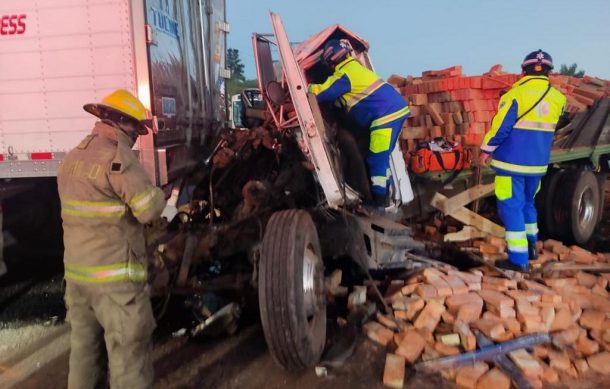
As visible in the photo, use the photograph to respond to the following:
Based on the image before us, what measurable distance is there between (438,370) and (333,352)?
73cm

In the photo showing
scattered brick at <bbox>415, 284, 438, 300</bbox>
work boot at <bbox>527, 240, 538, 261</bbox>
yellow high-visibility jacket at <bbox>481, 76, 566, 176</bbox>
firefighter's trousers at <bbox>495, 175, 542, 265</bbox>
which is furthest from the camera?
work boot at <bbox>527, 240, 538, 261</bbox>

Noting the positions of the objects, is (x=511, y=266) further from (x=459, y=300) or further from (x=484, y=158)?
(x=459, y=300)

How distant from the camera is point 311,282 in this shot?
3.37 metres

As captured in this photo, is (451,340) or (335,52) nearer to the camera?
(451,340)

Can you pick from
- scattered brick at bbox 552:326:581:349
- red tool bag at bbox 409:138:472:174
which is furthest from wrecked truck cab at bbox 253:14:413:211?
scattered brick at bbox 552:326:581:349

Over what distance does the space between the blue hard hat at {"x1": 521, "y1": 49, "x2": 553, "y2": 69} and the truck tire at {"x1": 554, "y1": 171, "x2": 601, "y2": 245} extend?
212cm

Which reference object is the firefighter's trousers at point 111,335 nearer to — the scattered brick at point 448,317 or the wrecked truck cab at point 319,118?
the wrecked truck cab at point 319,118

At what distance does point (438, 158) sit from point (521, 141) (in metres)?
0.75

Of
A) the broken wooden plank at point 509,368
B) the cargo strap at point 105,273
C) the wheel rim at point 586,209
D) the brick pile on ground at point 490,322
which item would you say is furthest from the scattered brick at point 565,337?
the wheel rim at point 586,209

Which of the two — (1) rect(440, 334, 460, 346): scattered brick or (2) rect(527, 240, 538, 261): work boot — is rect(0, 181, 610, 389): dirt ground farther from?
(2) rect(527, 240, 538, 261): work boot

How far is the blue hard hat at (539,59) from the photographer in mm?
4824

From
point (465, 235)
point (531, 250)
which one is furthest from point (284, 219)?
point (531, 250)

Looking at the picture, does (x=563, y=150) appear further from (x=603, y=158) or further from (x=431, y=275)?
(x=431, y=275)

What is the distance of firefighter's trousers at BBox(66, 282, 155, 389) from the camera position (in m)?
2.72
